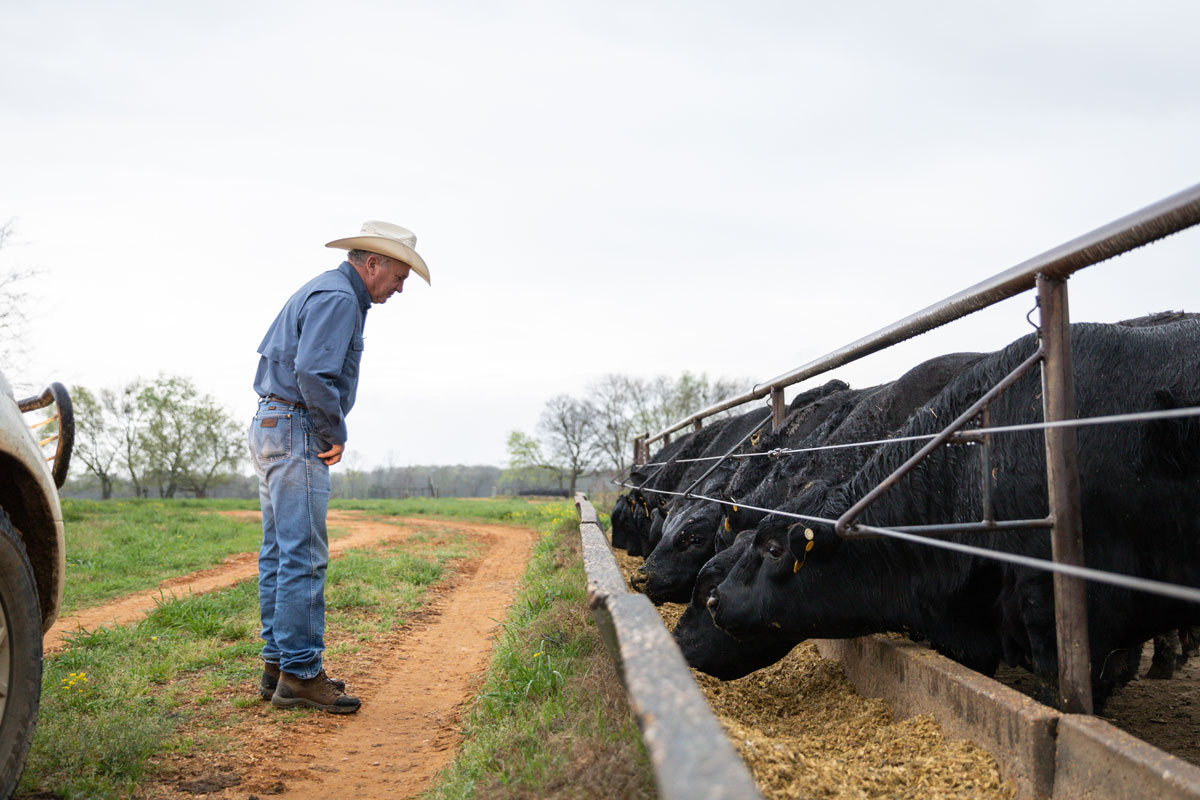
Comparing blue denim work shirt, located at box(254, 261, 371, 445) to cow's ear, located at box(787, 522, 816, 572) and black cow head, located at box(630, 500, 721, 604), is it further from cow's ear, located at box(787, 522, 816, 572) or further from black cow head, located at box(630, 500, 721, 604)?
black cow head, located at box(630, 500, 721, 604)

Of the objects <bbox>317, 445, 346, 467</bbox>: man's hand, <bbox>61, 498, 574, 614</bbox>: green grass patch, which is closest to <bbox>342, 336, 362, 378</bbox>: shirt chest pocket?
<bbox>317, 445, 346, 467</bbox>: man's hand

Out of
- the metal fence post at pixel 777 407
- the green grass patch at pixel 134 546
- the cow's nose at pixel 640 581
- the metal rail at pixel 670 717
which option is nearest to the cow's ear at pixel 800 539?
the metal rail at pixel 670 717

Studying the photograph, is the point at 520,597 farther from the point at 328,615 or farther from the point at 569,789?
the point at 569,789

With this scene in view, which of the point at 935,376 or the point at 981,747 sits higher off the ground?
the point at 935,376

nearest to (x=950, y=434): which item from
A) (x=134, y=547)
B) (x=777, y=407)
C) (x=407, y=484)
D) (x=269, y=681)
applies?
(x=269, y=681)

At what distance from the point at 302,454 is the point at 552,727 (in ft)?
6.66

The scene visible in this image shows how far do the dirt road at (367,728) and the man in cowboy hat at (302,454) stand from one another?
23 cm

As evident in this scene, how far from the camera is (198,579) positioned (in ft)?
29.8

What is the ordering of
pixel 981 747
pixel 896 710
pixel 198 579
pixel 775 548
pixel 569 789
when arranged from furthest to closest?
pixel 198 579 < pixel 775 548 < pixel 896 710 < pixel 981 747 < pixel 569 789

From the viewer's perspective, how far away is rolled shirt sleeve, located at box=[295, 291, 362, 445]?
4.20 metres

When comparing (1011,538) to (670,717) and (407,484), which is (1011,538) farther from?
(407,484)

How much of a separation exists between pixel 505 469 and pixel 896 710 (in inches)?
2510

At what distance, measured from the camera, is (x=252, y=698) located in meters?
4.33

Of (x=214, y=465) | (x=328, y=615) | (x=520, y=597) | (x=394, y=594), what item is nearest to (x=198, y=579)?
(x=394, y=594)
